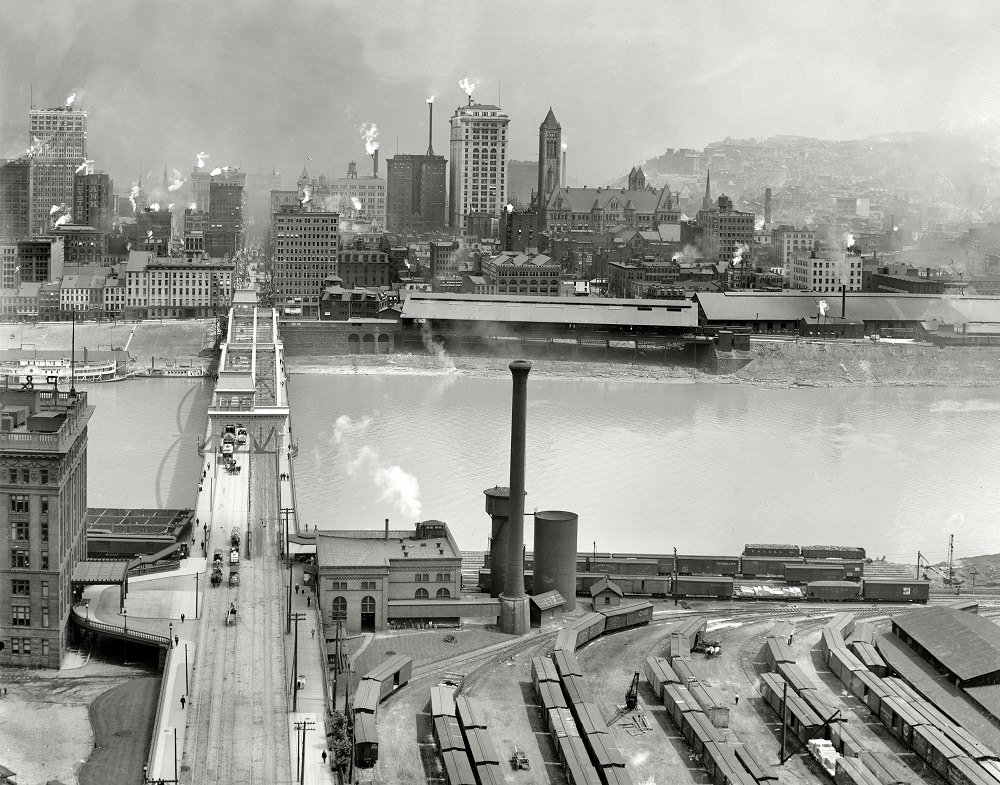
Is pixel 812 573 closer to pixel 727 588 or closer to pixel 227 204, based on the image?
pixel 727 588

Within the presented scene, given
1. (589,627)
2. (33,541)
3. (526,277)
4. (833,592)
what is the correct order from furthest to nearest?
(526,277) < (833,592) < (589,627) < (33,541)

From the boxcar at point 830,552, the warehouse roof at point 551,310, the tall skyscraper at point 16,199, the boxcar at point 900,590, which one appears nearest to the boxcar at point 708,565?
the boxcar at point 830,552

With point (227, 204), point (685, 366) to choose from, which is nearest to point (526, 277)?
point (685, 366)

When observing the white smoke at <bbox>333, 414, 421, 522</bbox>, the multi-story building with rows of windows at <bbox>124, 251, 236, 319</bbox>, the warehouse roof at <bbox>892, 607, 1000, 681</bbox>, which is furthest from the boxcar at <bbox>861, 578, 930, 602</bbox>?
the multi-story building with rows of windows at <bbox>124, 251, 236, 319</bbox>

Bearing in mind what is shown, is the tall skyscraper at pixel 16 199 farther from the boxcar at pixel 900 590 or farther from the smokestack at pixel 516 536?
the boxcar at pixel 900 590

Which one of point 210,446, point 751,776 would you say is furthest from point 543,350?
point 751,776

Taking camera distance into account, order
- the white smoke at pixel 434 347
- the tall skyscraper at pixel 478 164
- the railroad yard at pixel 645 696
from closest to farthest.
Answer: the railroad yard at pixel 645 696
the white smoke at pixel 434 347
the tall skyscraper at pixel 478 164

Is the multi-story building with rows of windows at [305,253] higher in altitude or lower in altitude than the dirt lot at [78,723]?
higher
